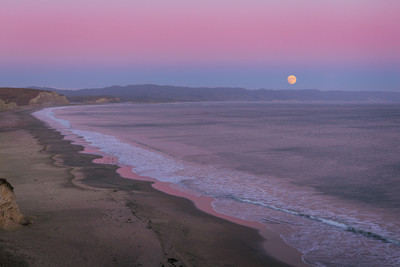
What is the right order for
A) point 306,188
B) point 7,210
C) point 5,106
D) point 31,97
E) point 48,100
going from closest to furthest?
1. point 7,210
2. point 306,188
3. point 5,106
4. point 31,97
5. point 48,100

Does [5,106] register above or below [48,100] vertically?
below

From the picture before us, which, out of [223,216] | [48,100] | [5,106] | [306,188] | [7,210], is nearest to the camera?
[7,210]

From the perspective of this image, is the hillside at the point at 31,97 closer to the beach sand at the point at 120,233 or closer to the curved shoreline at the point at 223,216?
the curved shoreline at the point at 223,216

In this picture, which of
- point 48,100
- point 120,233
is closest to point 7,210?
point 120,233

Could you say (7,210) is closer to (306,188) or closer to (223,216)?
(223,216)

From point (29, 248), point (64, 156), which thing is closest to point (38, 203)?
point (29, 248)

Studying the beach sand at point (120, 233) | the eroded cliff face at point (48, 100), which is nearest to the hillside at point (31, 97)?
the eroded cliff face at point (48, 100)
